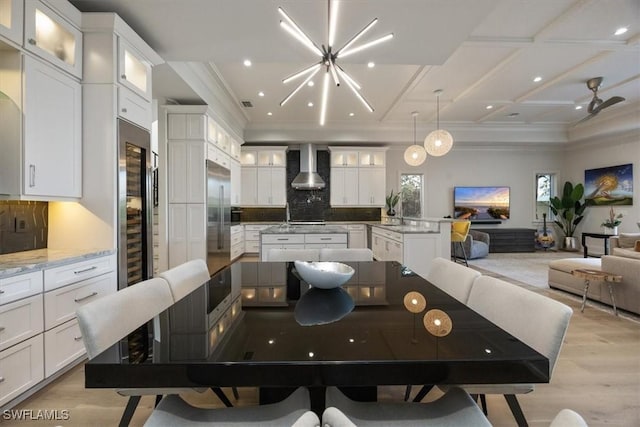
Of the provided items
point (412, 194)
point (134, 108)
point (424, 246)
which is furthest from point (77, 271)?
point (412, 194)

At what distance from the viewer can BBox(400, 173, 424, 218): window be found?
8.45 meters

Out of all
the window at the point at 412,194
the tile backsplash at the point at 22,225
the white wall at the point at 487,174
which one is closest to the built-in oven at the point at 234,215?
the tile backsplash at the point at 22,225

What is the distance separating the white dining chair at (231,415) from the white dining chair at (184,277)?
2.07 ft

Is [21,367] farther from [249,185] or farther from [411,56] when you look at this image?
[249,185]

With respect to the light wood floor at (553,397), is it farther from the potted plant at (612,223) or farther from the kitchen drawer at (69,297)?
the potted plant at (612,223)

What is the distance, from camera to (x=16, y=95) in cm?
201

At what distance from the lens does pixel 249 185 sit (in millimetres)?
7562

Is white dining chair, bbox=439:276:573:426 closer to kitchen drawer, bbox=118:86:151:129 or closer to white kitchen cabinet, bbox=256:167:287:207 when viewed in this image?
kitchen drawer, bbox=118:86:151:129

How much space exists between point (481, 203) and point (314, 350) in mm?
8811

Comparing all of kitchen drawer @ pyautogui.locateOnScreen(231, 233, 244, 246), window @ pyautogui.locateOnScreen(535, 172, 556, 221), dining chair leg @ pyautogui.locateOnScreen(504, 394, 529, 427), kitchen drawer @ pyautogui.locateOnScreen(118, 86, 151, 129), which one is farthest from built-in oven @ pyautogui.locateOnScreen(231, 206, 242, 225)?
window @ pyautogui.locateOnScreen(535, 172, 556, 221)

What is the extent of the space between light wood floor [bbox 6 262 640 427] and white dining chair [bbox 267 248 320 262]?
3.34 ft

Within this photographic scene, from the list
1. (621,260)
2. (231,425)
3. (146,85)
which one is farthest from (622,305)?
(146,85)

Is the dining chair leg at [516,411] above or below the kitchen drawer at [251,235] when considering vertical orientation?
below

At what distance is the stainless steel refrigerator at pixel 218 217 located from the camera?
4.79 meters
